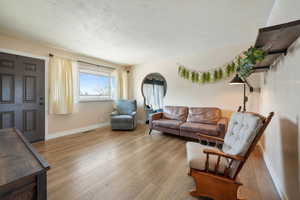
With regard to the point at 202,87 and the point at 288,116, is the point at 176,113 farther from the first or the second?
the point at 288,116

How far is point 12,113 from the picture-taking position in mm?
2627

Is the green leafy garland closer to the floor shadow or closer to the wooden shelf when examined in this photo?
the wooden shelf

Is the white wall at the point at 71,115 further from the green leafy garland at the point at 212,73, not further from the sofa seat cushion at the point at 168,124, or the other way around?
the green leafy garland at the point at 212,73

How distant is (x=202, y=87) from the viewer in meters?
3.45

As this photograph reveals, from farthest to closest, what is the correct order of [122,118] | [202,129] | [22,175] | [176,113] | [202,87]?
[122,118]
[176,113]
[202,87]
[202,129]
[22,175]

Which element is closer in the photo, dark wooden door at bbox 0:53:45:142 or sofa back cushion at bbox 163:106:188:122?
dark wooden door at bbox 0:53:45:142

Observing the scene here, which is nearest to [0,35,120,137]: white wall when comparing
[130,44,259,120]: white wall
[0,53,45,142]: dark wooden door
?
[0,53,45,142]: dark wooden door

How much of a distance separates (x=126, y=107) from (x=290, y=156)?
12.3 ft

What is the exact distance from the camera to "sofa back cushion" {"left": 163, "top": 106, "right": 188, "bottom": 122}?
3.48 m

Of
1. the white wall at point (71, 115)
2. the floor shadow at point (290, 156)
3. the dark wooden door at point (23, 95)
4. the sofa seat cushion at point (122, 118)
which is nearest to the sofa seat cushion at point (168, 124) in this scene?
the sofa seat cushion at point (122, 118)

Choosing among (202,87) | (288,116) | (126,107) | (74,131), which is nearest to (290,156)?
(288,116)

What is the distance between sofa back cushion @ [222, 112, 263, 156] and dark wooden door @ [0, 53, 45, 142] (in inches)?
150

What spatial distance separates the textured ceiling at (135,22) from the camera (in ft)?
5.63

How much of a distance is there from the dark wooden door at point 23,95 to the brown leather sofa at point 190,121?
2.71 m
